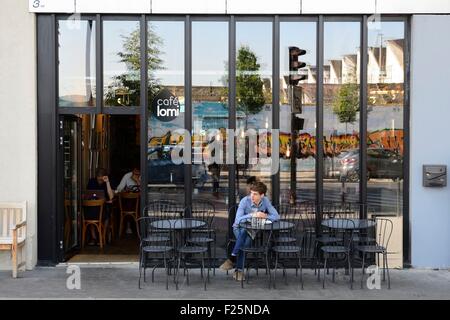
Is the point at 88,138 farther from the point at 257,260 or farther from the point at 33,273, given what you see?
the point at 257,260

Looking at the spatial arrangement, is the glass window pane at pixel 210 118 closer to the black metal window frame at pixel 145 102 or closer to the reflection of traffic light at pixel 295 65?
the black metal window frame at pixel 145 102

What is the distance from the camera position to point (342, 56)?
9.12 m

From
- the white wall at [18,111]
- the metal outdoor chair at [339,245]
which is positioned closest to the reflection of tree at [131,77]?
the white wall at [18,111]

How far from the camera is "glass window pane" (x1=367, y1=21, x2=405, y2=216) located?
29.9ft

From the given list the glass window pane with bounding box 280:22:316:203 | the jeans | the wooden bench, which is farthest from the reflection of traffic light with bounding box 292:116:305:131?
the wooden bench

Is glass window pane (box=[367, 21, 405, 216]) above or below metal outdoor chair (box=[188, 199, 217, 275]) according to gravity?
above

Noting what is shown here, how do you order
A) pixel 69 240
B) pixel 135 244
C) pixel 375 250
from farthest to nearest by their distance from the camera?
pixel 135 244 → pixel 69 240 → pixel 375 250

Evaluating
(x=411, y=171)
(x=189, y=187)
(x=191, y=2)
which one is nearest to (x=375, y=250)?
(x=411, y=171)

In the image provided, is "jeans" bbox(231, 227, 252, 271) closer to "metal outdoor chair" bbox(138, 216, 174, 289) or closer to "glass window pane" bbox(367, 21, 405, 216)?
"metal outdoor chair" bbox(138, 216, 174, 289)

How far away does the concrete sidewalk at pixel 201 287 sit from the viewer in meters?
7.55

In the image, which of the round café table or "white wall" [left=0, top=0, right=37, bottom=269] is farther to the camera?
"white wall" [left=0, top=0, right=37, bottom=269]

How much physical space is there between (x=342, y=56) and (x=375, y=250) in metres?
3.01

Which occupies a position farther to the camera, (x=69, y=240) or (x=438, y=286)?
(x=69, y=240)

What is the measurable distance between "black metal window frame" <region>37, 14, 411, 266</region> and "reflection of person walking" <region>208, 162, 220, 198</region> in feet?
0.61
